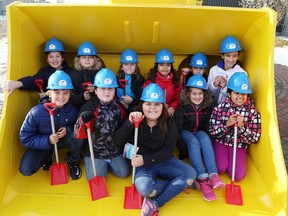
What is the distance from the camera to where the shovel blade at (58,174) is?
2.64 metres

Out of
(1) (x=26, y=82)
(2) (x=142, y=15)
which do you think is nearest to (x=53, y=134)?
(1) (x=26, y=82)

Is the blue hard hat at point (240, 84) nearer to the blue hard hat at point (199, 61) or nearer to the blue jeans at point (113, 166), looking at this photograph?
the blue hard hat at point (199, 61)

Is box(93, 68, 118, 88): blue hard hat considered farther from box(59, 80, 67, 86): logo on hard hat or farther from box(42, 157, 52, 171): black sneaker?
box(42, 157, 52, 171): black sneaker

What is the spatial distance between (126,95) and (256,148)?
153cm

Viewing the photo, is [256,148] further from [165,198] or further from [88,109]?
[88,109]

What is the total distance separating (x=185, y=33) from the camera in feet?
10.9

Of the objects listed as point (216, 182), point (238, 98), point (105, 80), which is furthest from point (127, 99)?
point (216, 182)

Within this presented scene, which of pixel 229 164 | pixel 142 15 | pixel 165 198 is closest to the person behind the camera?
pixel 165 198

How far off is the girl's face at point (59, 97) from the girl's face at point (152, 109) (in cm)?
78

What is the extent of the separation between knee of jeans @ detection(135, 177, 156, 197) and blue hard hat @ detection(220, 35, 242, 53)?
1753mm

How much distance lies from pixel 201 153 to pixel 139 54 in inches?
64.7

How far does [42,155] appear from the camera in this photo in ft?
8.89

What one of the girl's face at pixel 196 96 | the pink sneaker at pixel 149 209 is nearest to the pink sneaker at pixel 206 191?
the pink sneaker at pixel 149 209

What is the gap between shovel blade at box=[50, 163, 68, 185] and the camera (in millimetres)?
2645
